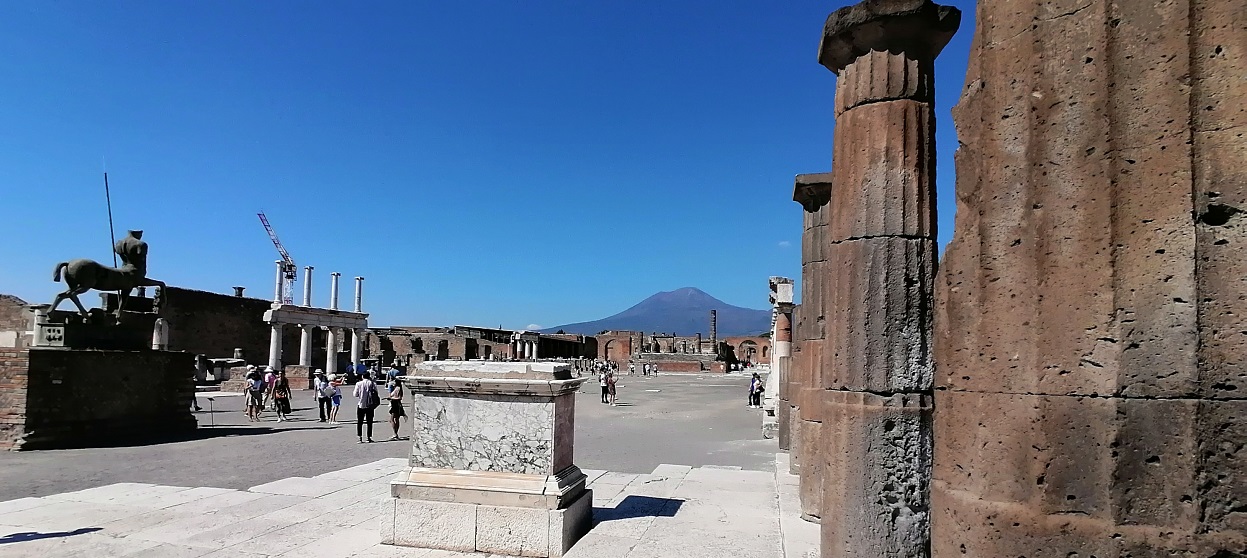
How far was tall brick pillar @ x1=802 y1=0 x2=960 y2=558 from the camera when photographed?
11.3ft

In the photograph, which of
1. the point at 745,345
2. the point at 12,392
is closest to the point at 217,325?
the point at 12,392

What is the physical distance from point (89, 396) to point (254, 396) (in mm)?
4667

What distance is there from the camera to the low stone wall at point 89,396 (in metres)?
11.5

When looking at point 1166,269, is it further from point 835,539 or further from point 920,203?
point 835,539

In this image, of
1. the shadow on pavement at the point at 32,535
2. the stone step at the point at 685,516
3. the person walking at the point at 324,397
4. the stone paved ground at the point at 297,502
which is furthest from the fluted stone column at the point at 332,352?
the shadow on pavement at the point at 32,535

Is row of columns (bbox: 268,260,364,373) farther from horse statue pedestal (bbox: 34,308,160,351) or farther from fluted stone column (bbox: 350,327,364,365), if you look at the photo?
horse statue pedestal (bbox: 34,308,160,351)

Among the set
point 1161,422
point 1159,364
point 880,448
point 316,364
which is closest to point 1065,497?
point 1161,422

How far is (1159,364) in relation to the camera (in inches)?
68.6

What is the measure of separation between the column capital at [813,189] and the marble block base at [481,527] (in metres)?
3.71

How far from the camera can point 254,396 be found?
55.7ft

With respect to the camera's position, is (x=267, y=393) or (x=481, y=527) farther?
(x=267, y=393)

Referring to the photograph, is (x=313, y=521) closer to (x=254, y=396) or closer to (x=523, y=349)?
(x=254, y=396)

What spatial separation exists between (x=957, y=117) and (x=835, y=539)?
2.20 meters

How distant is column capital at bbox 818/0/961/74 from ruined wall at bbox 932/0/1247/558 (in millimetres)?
1661
